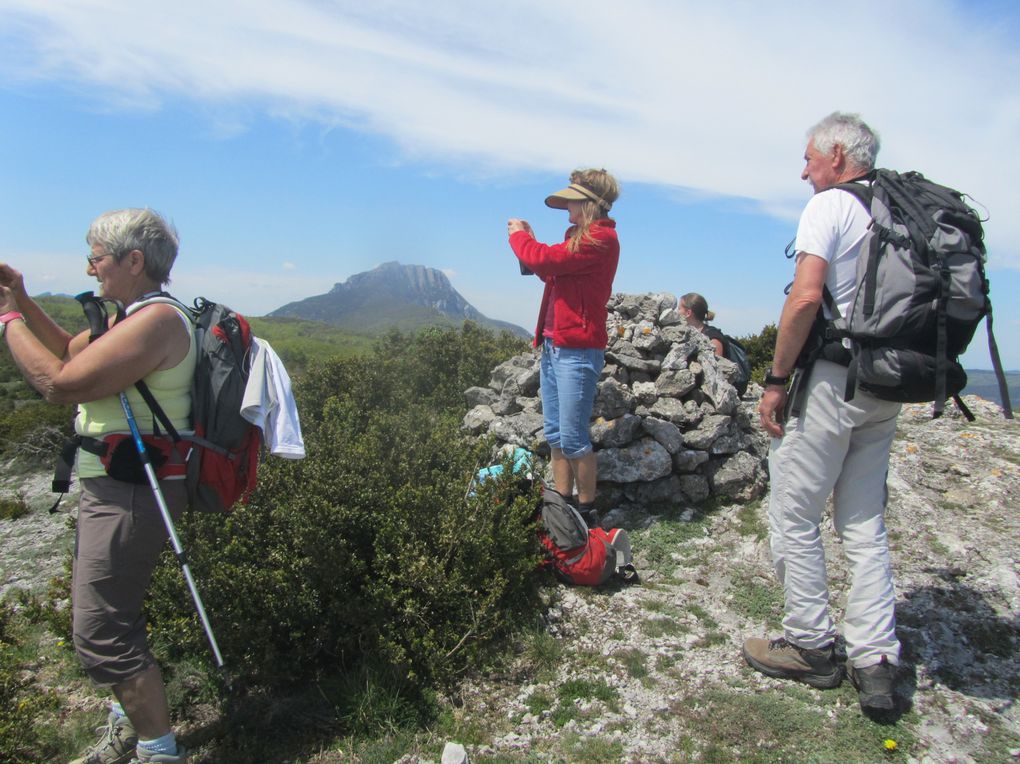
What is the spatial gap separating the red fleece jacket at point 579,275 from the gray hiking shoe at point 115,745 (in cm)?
354

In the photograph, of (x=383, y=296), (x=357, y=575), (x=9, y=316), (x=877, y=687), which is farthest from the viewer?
(x=383, y=296)

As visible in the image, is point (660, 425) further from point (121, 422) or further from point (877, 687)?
point (121, 422)

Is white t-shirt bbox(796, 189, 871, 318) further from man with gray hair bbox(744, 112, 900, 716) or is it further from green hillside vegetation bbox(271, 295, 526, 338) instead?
green hillside vegetation bbox(271, 295, 526, 338)

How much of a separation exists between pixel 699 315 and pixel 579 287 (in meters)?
3.25

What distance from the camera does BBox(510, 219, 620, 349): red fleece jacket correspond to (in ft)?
16.0

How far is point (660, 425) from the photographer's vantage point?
620 cm

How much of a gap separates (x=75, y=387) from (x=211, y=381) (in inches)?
21.3

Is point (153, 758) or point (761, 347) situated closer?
point (153, 758)

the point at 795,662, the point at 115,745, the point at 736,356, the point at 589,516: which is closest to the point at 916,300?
the point at 795,662

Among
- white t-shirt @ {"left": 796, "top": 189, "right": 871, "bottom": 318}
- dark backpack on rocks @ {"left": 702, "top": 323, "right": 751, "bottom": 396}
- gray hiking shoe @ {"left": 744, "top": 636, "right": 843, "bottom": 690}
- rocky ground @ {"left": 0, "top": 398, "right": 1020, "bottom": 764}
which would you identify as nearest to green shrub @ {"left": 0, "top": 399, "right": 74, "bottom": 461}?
rocky ground @ {"left": 0, "top": 398, "right": 1020, "bottom": 764}

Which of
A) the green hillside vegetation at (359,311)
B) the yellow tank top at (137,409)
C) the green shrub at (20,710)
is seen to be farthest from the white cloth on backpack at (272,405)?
the green hillside vegetation at (359,311)

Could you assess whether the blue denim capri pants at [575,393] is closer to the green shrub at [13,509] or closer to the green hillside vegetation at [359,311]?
the green shrub at [13,509]

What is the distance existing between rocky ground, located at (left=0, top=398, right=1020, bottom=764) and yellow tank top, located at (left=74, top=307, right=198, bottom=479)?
1914 millimetres

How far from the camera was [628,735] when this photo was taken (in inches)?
133
